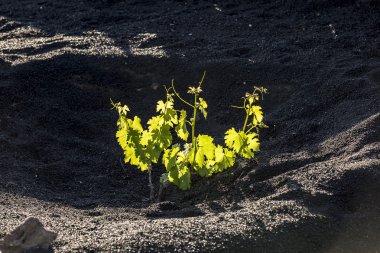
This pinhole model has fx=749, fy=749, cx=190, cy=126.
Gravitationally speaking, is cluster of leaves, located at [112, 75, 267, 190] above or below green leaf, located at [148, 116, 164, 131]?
below

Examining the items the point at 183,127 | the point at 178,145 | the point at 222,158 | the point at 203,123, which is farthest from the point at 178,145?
the point at 203,123

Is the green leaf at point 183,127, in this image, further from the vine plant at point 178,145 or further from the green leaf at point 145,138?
the green leaf at point 145,138

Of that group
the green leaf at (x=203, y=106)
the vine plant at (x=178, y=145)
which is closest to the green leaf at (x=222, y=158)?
the vine plant at (x=178, y=145)

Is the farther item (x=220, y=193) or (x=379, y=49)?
(x=379, y=49)

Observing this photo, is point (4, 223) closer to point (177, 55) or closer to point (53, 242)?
point (53, 242)

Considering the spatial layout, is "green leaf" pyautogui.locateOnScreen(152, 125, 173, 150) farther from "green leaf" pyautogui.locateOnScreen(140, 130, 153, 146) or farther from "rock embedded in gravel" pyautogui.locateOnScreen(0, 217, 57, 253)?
"rock embedded in gravel" pyautogui.locateOnScreen(0, 217, 57, 253)

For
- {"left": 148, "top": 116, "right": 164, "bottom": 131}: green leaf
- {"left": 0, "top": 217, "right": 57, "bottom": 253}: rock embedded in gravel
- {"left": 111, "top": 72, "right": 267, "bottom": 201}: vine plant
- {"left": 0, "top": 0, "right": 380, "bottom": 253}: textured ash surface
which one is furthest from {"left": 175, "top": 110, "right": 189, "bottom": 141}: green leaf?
{"left": 0, "top": 217, "right": 57, "bottom": 253}: rock embedded in gravel

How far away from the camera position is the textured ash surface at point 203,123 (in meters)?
3.79

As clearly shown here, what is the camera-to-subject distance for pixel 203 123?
237 inches

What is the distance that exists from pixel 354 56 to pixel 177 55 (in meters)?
1.61

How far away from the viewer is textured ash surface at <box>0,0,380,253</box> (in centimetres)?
379

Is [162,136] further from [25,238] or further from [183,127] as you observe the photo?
[25,238]

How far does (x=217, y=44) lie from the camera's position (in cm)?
724

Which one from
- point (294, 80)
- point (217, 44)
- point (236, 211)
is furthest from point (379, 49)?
point (236, 211)
